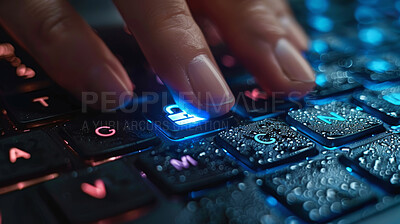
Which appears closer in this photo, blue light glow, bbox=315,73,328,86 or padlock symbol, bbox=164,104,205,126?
padlock symbol, bbox=164,104,205,126

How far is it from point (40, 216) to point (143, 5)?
43 cm

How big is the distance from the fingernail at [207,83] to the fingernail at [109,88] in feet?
0.33

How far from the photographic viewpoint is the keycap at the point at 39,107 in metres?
0.53

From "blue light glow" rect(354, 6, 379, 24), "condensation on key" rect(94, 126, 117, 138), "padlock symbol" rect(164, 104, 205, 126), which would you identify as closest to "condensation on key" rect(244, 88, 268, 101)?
"padlock symbol" rect(164, 104, 205, 126)

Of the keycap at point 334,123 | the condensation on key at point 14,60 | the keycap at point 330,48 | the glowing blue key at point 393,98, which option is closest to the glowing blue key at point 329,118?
the keycap at point 334,123

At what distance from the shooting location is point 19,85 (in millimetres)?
615

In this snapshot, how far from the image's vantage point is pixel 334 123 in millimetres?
538

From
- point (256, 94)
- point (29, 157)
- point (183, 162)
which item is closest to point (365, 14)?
point (256, 94)

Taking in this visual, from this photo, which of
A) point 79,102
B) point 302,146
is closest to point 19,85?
point 79,102

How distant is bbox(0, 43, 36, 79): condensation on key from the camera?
2.16 feet

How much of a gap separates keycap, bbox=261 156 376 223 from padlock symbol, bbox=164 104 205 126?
154 mm

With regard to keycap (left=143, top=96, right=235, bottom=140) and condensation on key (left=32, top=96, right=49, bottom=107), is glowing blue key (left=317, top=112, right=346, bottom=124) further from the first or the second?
condensation on key (left=32, top=96, right=49, bottom=107)

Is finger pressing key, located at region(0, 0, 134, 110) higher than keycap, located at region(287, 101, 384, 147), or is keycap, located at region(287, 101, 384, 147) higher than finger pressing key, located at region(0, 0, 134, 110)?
finger pressing key, located at region(0, 0, 134, 110)

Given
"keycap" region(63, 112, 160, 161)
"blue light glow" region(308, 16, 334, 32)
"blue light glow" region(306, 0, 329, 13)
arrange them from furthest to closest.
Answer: "blue light glow" region(306, 0, 329, 13) → "blue light glow" region(308, 16, 334, 32) → "keycap" region(63, 112, 160, 161)
